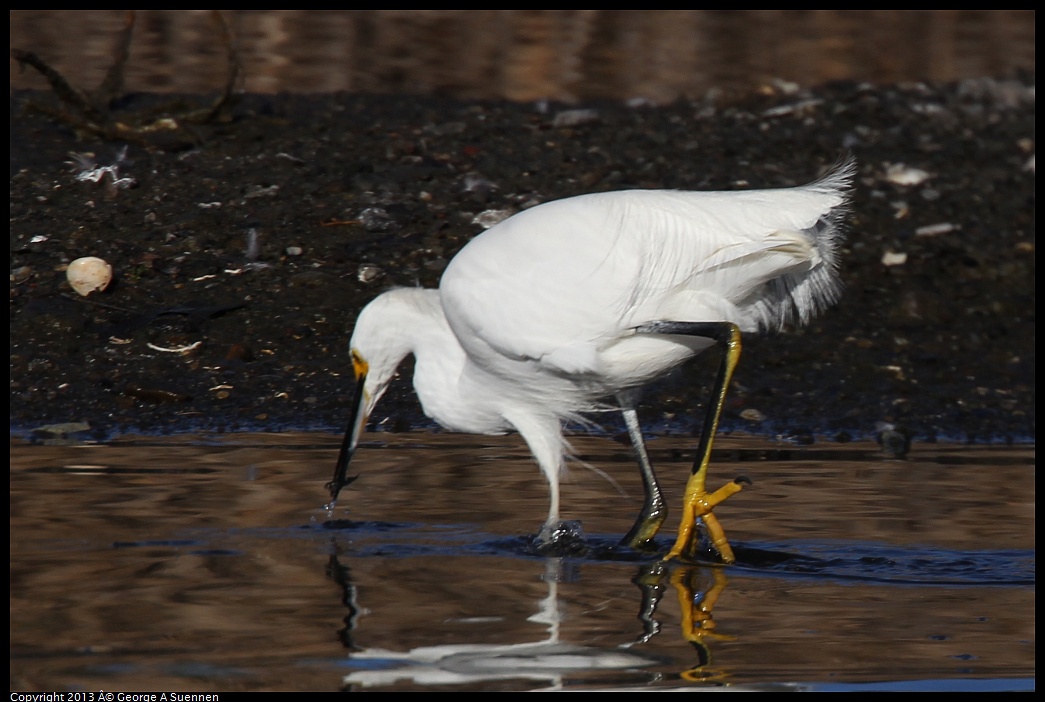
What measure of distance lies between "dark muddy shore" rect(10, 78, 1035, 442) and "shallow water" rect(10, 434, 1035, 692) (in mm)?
653

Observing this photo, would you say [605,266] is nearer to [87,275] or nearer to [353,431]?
[353,431]

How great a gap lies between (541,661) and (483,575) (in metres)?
0.94

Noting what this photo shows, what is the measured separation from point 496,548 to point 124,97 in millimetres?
6794

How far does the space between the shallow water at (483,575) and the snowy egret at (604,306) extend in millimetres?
312

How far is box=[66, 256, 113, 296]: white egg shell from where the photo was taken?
768cm

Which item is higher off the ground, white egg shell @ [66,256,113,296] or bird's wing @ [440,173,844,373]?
bird's wing @ [440,173,844,373]

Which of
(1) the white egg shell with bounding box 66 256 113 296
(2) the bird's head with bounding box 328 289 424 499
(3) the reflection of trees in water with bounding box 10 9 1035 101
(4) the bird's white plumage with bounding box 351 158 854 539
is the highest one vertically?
(4) the bird's white plumage with bounding box 351 158 854 539

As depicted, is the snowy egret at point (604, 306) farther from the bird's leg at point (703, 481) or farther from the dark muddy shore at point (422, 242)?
the dark muddy shore at point (422, 242)

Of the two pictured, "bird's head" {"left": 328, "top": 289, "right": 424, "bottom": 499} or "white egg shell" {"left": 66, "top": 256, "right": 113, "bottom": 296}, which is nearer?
"bird's head" {"left": 328, "top": 289, "right": 424, "bottom": 499}

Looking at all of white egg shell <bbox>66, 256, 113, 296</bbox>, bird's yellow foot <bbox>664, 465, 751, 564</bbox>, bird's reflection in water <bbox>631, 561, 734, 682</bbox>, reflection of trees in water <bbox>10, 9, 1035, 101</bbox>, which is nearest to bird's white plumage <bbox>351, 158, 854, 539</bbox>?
bird's yellow foot <bbox>664, 465, 751, 564</bbox>

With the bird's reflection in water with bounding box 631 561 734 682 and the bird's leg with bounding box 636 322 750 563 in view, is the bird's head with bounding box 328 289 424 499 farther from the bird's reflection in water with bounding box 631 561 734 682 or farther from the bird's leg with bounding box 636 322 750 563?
the bird's reflection in water with bounding box 631 561 734 682

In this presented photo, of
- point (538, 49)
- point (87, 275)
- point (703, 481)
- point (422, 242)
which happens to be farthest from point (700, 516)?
point (538, 49)

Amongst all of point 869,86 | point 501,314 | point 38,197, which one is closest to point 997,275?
point 869,86
